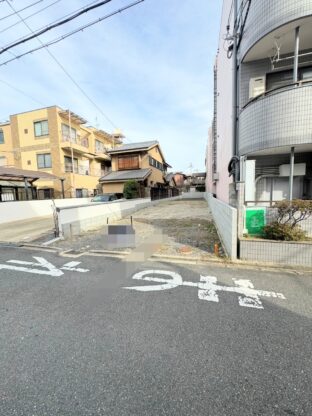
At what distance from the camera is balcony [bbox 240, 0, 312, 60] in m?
4.52

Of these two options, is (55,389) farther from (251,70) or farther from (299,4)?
(251,70)

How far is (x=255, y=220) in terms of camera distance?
481 cm

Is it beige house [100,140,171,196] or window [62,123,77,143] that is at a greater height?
window [62,123,77,143]

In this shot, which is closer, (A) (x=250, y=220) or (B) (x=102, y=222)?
(A) (x=250, y=220)

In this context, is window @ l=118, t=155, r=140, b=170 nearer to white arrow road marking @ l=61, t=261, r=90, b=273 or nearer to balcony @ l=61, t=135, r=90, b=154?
balcony @ l=61, t=135, r=90, b=154

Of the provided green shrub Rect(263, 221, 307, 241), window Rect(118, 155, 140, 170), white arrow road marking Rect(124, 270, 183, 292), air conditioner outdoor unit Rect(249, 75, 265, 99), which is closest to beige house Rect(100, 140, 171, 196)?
window Rect(118, 155, 140, 170)

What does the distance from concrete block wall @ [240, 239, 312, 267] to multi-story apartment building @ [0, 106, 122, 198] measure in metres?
18.7

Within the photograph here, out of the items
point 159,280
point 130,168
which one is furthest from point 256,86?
point 130,168

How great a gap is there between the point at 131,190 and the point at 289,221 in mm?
13116

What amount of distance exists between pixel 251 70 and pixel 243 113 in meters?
1.69

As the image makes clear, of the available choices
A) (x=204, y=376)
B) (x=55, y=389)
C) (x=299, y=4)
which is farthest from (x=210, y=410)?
(x=299, y=4)

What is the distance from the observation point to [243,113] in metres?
5.86

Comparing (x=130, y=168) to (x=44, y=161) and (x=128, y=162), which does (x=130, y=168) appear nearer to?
(x=128, y=162)

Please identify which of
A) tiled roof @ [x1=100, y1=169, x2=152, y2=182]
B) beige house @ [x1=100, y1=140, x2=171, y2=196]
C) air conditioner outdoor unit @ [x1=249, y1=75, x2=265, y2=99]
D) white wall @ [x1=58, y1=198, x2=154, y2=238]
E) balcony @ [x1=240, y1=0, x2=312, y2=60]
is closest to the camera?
balcony @ [x1=240, y1=0, x2=312, y2=60]
